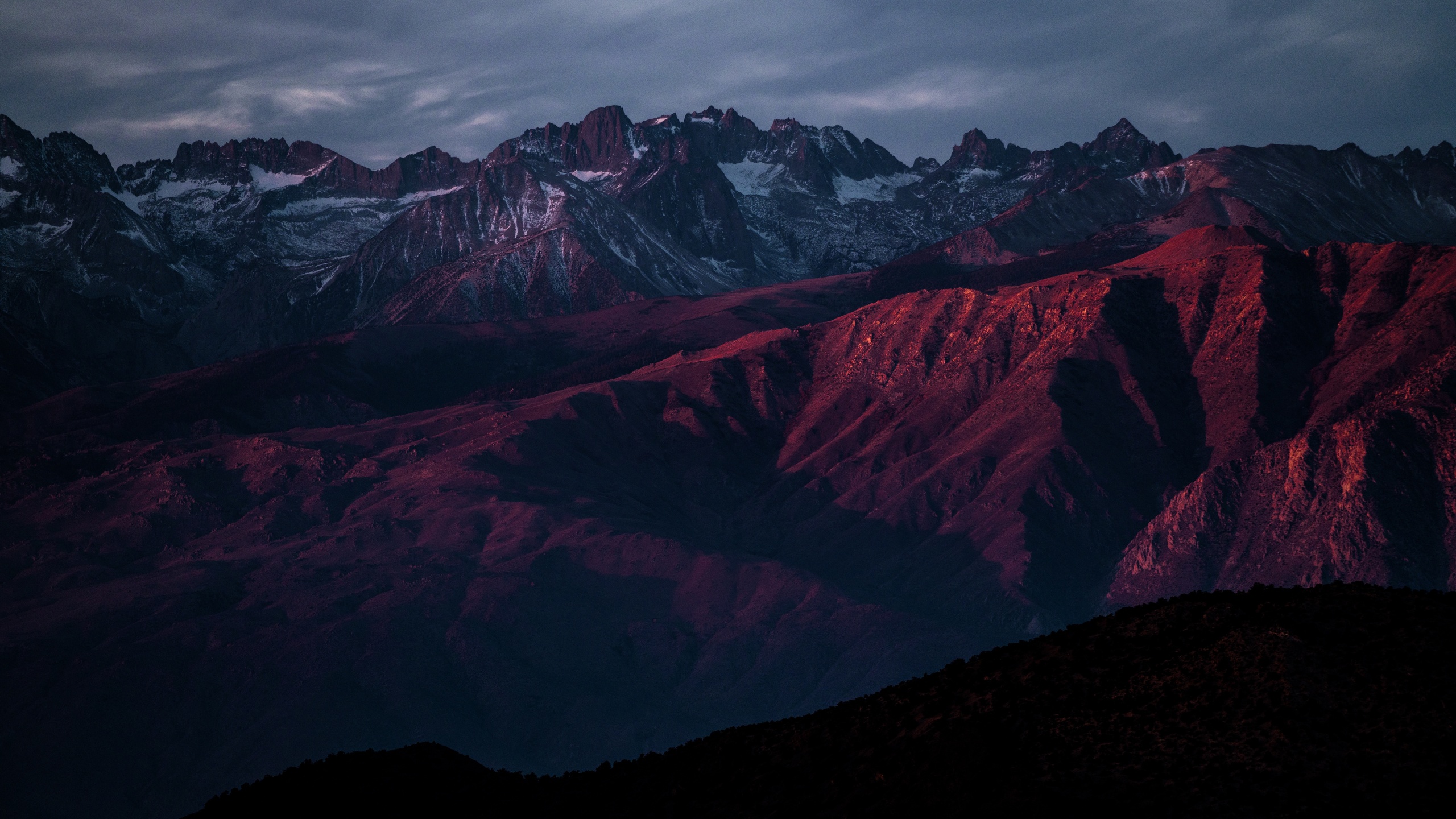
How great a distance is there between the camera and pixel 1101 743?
168ft

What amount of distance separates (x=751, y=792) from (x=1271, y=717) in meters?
18.2

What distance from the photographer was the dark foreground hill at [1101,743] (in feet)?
153

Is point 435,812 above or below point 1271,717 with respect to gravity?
below

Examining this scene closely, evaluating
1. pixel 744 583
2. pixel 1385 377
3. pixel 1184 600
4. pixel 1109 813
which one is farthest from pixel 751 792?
pixel 1385 377

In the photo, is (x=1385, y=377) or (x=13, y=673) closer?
(x=13, y=673)

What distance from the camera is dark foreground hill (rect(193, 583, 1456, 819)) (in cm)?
4653

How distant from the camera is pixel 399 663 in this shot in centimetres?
17612

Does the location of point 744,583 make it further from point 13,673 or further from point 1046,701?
point 1046,701

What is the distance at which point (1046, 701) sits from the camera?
179 ft

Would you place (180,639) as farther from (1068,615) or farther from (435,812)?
(435,812)

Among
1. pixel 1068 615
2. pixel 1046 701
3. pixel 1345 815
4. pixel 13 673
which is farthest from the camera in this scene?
pixel 1068 615

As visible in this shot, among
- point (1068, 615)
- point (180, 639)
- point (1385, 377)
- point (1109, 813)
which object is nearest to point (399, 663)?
point (180, 639)

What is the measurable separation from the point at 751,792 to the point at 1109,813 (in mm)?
14074

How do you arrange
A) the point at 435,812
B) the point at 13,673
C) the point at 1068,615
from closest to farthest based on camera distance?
the point at 435,812 → the point at 13,673 → the point at 1068,615
